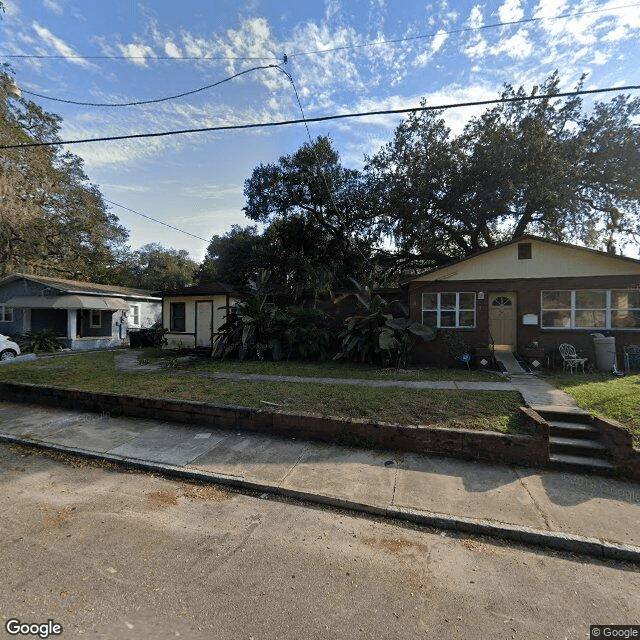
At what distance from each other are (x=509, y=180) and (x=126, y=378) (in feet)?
53.1

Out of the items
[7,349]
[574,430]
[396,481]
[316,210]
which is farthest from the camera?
[316,210]

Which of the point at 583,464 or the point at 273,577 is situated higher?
the point at 583,464

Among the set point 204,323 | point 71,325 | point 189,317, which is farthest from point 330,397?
point 71,325

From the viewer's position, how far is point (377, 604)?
2.52 metres

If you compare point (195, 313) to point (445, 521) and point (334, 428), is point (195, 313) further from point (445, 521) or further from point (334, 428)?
point (445, 521)

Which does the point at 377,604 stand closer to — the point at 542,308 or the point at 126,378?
the point at 126,378

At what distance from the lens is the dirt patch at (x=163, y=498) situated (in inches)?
153

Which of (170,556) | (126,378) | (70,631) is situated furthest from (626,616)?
(126,378)

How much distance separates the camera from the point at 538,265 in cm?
1143

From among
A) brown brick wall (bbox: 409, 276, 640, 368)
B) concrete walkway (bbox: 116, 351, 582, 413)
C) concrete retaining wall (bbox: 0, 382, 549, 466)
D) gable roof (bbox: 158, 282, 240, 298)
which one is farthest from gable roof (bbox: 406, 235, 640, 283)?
gable roof (bbox: 158, 282, 240, 298)

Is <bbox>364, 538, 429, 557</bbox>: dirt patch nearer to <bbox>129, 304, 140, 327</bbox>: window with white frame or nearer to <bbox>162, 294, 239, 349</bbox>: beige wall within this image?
<bbox>162, 294, 239, 349</bbox>: beige wall

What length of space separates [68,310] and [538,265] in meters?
20.6

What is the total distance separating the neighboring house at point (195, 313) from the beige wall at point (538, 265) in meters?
8.21

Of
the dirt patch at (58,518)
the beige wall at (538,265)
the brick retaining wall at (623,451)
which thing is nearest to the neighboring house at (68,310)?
the beige wall at (538,265)
